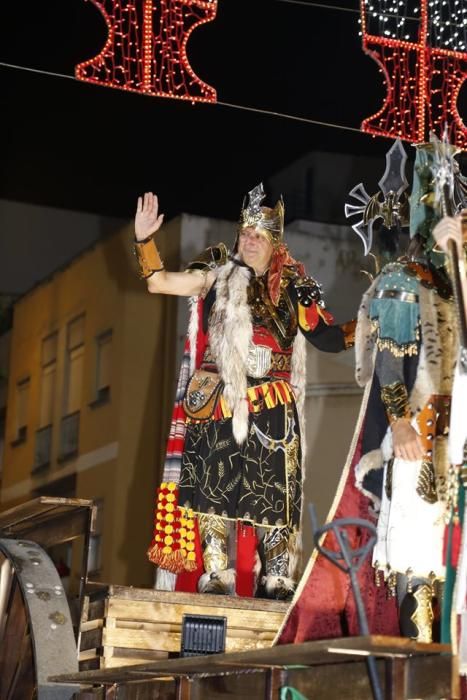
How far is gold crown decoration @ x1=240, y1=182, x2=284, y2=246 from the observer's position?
5.37 metres

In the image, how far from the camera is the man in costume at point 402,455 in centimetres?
381

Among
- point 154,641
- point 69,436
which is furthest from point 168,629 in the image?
point 69,436

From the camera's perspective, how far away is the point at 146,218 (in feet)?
17.0

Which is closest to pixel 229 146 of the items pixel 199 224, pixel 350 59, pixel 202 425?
pixel 199 224

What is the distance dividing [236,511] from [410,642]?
214 centimetres

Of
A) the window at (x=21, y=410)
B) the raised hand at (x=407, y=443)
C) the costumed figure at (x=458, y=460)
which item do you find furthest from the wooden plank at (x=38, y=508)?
the window at (x=21, y=410)

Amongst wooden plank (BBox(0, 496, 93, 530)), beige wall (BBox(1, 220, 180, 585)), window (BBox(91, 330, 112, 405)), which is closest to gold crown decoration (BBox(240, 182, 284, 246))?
wooden plank (BBox(0, 496, 93, 530))

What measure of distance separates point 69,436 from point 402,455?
10414 millimetres

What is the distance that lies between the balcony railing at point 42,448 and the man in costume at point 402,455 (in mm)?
10331

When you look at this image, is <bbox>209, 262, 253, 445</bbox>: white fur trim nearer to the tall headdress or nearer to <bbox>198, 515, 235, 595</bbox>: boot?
<bbox>198, 515, 235, 595</bbox>: boot

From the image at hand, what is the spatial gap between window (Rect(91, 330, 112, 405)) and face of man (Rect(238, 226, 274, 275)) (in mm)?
8060

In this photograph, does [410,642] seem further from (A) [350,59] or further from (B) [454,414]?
(A) [350,59]

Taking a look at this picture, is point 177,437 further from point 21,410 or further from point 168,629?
point 21,410

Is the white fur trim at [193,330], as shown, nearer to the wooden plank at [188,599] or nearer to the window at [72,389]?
the wooden plank at [188,599]
